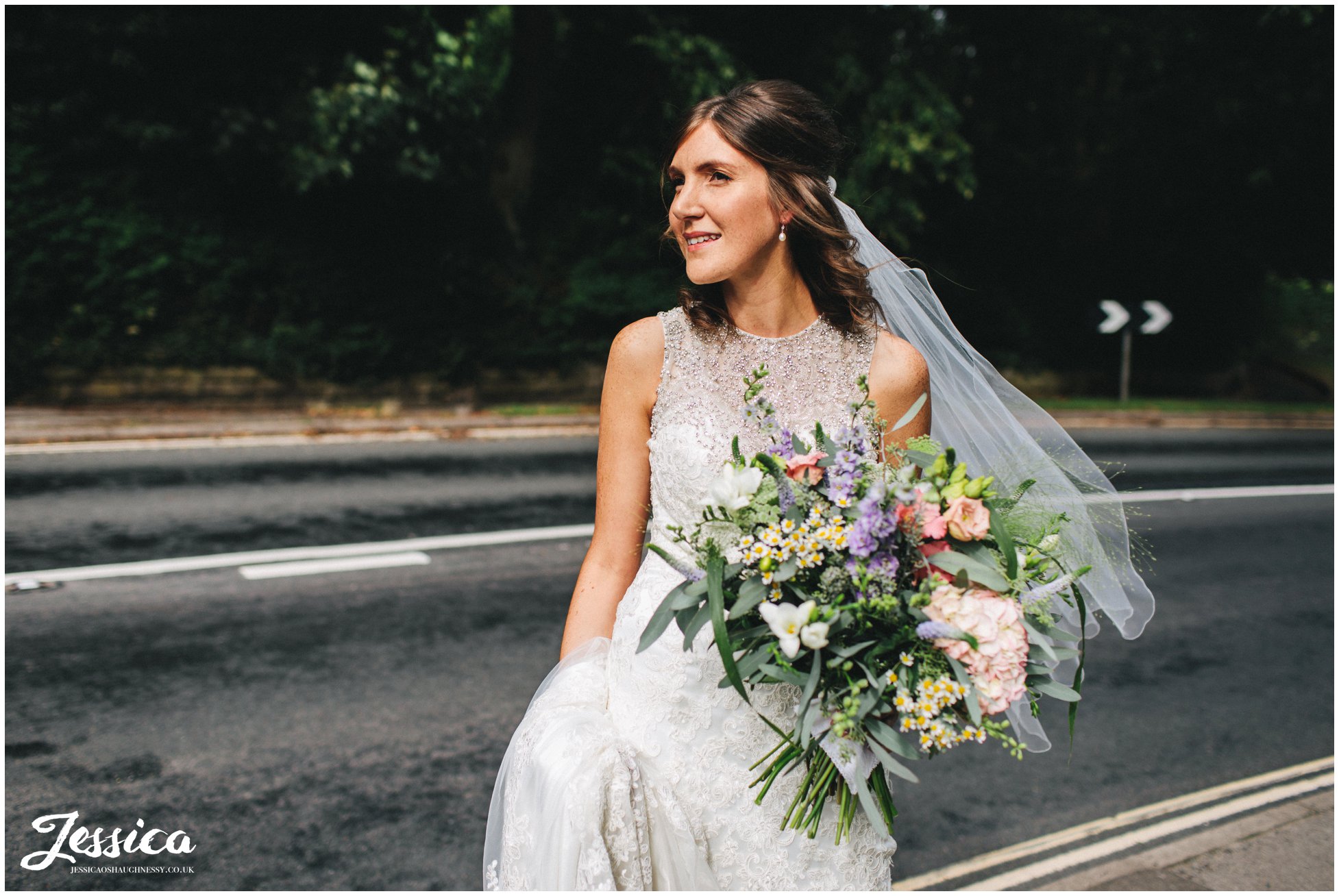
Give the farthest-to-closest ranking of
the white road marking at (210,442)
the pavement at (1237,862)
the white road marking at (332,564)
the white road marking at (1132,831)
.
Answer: the white road marking at (210,442), the white road marking at (332,564), the white road marking at (1132,831), the pavement at (1237,862)

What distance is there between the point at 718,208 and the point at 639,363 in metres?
0.40

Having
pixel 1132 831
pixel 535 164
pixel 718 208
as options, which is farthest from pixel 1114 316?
pixel 718 208

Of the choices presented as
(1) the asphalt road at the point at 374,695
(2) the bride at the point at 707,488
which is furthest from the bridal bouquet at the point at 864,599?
(1) the asphalt road at the point at 374,695

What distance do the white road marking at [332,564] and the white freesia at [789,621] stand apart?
222 inches

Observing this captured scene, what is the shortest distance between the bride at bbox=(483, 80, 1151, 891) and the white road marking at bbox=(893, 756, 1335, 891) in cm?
119

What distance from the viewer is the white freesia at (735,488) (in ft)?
5.92

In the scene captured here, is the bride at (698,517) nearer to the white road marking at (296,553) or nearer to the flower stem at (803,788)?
the flower stem at (803,788)

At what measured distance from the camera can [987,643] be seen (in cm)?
177

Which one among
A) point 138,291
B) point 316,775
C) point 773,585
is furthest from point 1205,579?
point 138,291

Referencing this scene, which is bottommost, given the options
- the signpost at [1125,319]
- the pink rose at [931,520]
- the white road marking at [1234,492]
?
the white road marking at [1234,492]

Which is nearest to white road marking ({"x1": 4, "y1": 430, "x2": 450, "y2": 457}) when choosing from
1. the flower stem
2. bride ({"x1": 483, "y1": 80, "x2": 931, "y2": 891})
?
bride ({"x1": 483, "y1": 80, "x2": 931, "y2": 891})

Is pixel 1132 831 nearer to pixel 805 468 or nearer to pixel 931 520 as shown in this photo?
pixel 931 520

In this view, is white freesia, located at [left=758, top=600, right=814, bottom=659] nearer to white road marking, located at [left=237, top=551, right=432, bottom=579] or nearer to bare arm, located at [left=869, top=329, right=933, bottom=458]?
bare arm, located at [left=869, top=329, right=933, bottom=458]

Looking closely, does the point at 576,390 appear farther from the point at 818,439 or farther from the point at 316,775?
the point at 818,439
